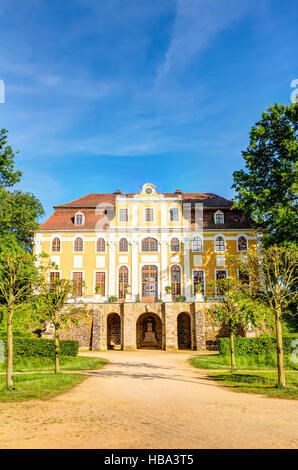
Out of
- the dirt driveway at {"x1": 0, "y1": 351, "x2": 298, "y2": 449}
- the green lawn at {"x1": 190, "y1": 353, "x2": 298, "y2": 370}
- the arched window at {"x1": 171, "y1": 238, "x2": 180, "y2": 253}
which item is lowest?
the green lawn at {"x1": 190, "y1": 353, "x2": 298, "y2": 370}

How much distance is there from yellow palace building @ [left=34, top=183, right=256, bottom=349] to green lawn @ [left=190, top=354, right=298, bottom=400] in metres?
13.0

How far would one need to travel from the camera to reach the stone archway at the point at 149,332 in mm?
32094

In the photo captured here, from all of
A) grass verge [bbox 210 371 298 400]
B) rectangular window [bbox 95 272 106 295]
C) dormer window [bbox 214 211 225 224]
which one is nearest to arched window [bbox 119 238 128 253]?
rectangular window [bbox 95 272 106 295]

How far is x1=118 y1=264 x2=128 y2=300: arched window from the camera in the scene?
33575 mm

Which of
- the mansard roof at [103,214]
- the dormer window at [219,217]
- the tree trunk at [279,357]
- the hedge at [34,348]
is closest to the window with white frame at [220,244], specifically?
the mansard roof at [103,214]

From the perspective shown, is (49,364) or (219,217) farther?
(219,217)

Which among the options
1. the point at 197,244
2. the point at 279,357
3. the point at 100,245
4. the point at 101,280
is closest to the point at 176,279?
the point at 197,244

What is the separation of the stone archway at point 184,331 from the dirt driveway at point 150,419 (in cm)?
1879

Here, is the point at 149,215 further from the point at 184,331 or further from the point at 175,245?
the point at 184,331

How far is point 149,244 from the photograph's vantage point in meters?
34.7

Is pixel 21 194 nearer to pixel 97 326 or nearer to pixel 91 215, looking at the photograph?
pixel 91 215

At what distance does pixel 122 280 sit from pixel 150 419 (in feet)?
86.7

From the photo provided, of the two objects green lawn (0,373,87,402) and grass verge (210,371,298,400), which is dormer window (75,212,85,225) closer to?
green lawn (0,373,87,402)

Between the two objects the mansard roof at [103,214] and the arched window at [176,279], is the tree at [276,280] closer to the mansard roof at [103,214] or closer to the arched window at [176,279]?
the arched window at [176,279]
